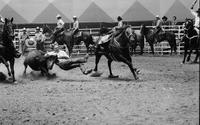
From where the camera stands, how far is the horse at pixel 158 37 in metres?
24.2

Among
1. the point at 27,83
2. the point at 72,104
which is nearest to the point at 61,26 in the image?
the point at 27,83

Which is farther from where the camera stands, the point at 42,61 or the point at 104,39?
the point at 104,39

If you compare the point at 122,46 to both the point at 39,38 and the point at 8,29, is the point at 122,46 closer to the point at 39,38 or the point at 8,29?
the point at 8,29

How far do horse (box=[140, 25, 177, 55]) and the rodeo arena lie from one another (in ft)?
0.18

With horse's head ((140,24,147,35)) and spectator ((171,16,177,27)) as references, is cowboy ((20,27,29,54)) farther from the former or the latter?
spectator ((171,16,177,27))

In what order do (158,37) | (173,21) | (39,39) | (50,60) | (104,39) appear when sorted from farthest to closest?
(173,21)
(158,37)
(39,39)
(104,39)
(50,60)

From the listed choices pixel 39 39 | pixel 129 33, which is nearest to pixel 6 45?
pixel 129 33

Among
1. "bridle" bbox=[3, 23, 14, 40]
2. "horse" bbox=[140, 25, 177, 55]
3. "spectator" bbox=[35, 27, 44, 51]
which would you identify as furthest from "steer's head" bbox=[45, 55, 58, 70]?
"horse" bbox=[140, 25, 177, 55]

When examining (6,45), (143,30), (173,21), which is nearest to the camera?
(6,45)

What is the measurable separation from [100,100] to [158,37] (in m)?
15.3

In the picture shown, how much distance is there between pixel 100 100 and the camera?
9.79 metres

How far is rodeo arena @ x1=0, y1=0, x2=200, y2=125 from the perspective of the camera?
790cm

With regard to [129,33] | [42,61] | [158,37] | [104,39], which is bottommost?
[42,61]

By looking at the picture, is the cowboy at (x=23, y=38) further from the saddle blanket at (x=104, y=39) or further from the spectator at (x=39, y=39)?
the saddle blanket at (x=104, y=39)
